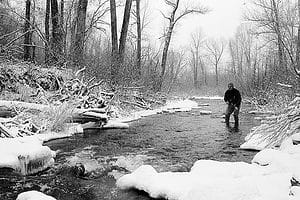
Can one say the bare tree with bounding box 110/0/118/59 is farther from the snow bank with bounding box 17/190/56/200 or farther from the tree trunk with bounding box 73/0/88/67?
the snow bank with bounding box 17/190/56/200

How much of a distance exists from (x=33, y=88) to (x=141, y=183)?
1204cm

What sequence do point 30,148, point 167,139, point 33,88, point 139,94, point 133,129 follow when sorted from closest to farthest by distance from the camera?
point 30,148, point 167,139, point 133,129, point 33,88, point 139,94

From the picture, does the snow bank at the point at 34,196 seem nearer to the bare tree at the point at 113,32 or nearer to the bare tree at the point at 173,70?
the bare tree at the point at 113,32

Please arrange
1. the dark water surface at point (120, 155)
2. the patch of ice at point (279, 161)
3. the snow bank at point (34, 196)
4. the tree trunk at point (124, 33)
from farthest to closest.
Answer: the tree trunk at point (124, 33)
the patch of ice at point (279, 161)
the dark water surface at point (120, 155)
the snow bank at point (34, 196)

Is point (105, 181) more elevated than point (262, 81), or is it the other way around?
point (262, 81)

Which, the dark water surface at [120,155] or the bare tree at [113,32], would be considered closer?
the dark water surface at [120,155]

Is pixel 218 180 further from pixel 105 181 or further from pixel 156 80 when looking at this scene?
pixel 156 80

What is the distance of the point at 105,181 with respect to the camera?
714cm

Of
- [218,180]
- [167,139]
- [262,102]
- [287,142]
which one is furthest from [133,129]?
[262,102]

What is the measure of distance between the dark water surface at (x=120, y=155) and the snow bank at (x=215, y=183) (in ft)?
0.94

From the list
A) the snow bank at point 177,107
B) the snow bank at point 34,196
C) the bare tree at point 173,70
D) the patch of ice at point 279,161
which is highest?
the bare tree at point 173,70

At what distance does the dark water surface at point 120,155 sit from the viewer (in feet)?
21.7

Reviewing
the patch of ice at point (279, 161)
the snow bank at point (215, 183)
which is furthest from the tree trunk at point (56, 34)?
the patch of ice at point (279, 161)

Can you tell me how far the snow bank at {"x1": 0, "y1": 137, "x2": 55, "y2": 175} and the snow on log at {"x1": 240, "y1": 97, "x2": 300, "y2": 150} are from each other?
225 inches
